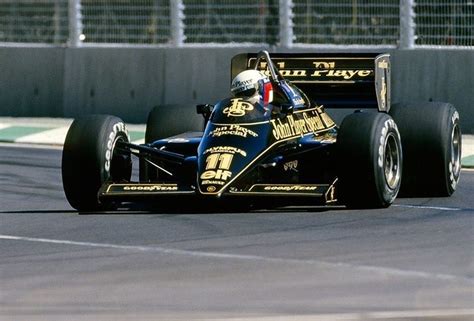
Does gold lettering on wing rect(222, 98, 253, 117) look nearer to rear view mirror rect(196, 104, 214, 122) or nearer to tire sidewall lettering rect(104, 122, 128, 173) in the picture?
rear view mirror rect(196, 104, 214, 122)

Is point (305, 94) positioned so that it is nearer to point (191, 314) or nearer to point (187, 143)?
point (187, 143)

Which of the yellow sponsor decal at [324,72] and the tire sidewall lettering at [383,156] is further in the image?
the yellow sponsor decal at [324,72]

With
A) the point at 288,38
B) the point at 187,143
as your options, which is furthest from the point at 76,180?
the point at 288,38

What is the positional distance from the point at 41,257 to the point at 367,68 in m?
5.16

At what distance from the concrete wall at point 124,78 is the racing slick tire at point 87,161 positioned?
7.76 meters

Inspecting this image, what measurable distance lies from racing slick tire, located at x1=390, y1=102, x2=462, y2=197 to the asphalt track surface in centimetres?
20

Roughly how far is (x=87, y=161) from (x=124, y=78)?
32.6 feet

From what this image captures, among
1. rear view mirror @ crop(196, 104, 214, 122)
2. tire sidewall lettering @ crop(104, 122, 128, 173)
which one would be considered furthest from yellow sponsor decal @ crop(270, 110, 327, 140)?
→ tire sidewall lettering @ crop(104, 122, 128, 173)

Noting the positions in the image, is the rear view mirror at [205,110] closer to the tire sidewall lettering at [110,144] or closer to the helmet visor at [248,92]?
the helmet visor at [248,92]

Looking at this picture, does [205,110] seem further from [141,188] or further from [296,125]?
[141,188]

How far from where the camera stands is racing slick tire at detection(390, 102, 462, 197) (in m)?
13.7

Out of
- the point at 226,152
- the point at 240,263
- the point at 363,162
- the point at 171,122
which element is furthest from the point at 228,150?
the point at 240,263

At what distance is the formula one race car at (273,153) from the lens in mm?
12438

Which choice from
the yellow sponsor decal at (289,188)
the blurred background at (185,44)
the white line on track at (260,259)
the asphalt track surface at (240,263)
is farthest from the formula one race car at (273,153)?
the blurred background at (185,44)
